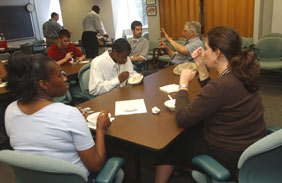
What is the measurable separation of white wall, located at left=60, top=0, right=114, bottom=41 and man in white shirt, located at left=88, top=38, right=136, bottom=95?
21.3 feet

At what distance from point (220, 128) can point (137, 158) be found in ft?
1.99

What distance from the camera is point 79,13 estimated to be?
9102 mm

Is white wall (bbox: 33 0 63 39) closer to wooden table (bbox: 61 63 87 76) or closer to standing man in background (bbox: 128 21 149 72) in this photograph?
standing man in background (bbox: 128 21 149 72)

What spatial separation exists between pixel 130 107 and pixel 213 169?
82 centimetres

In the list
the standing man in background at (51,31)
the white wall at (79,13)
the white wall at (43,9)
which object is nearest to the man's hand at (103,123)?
the standing man in background at (51,31)

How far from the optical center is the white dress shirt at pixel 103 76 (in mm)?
2369

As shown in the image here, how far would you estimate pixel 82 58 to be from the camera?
396cm

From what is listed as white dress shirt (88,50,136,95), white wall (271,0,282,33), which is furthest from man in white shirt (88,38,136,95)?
white wall (271,0,282,33)

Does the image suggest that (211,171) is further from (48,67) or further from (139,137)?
(48,67)

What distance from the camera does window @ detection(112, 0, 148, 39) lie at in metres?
8.55

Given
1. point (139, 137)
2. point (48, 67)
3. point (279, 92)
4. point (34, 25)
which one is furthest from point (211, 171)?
point (34, 25)

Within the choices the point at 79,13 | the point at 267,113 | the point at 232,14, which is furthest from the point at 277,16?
the point at 79,13

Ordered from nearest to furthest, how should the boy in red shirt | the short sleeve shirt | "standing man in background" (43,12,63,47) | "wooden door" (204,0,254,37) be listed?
1. the short sleeve shirt
2. the boy in red shirt
3. "wooden door" (204,0,254,37)
4. "standing man in background" (43,12,63,47)

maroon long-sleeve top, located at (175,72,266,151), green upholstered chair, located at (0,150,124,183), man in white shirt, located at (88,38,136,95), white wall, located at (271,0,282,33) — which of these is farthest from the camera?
white wall, located at (271,0,282,33)
